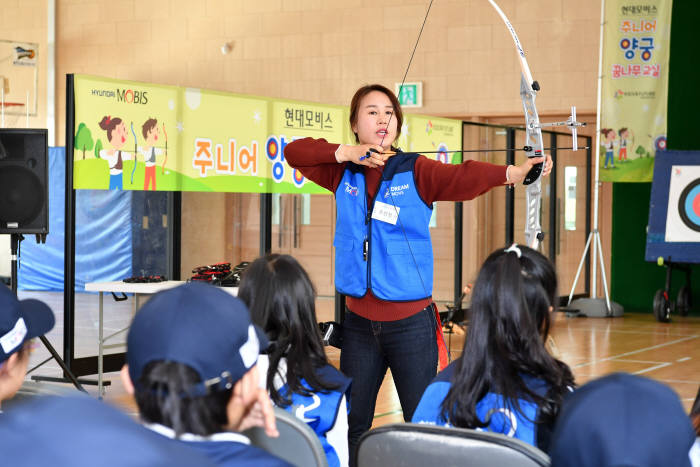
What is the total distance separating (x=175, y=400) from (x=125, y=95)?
401cm

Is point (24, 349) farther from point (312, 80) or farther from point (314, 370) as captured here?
point (312, 80)

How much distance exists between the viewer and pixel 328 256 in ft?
29.1

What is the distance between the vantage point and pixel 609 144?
7.89m

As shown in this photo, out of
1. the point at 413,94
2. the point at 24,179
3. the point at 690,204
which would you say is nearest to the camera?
the point at 24,179

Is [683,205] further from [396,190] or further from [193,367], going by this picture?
[193,367]

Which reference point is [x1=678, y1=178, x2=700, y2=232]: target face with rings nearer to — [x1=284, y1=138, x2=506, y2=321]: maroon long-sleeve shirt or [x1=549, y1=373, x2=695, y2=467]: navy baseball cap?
[x1=284, y1=138, x2=506, y2=321]: maroon long-sleeve shirt

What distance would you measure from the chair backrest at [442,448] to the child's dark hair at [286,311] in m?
0.52

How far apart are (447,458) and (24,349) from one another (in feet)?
2.49

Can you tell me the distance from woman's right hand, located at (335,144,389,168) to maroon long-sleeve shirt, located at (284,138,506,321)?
0.20 feet

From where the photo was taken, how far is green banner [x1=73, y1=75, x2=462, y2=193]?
4.64 m

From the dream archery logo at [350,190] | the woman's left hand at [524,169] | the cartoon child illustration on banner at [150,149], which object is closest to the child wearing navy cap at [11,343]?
the dream archery logo at [350,190]

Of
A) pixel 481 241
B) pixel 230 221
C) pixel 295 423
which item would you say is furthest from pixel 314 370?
pixel 481 241

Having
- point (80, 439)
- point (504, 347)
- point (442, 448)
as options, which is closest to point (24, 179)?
point (504, 347)

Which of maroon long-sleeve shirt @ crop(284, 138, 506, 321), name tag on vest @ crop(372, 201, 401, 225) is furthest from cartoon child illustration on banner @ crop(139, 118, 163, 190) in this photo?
name tag on vest @ crop(372, 201, 401, 225)
